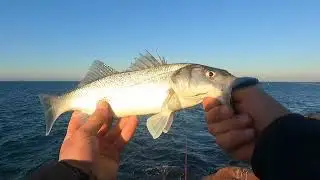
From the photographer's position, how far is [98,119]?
5.12 meters

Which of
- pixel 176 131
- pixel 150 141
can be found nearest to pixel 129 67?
pixel 150 141

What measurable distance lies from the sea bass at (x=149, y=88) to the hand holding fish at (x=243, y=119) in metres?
1.17

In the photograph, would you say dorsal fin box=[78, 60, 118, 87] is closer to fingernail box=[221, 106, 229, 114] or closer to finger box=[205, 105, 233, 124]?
finger box=[205, 105, 233, 124]

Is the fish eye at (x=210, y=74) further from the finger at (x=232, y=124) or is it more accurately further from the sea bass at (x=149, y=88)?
the finger at (x=232, y=124)

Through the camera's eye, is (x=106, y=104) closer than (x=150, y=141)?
Yes

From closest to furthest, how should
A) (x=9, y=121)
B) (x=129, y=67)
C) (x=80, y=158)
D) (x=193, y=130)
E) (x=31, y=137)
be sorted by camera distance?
(x=80, y=158)
(x=129, y=67)
(x=31, y=137)
(x=193, y=130)
(x=9, y=121)

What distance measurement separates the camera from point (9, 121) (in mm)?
33000

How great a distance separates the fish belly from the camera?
548cm

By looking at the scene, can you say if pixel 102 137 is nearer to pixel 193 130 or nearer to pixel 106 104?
pixel 106 104

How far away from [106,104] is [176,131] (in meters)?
20.4

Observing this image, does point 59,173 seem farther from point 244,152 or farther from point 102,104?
point 102,104

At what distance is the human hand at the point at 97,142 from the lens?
4258mm

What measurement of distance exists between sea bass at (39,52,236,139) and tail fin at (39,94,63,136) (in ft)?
0.84

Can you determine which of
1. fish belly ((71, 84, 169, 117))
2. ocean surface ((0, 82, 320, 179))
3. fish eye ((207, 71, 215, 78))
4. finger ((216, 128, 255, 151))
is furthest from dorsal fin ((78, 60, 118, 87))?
ocean surface ((0, 82, 320, 179))
